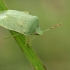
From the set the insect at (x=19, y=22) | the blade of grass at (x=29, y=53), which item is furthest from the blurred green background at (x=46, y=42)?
the blade of grass at (x=29, y=53)

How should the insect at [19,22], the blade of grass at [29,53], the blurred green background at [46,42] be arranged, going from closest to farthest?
the blade of grass at [29,53] < the insect at [19,22] < the blurred green background at [46,42]

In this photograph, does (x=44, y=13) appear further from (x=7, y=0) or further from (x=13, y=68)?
(x=13, y=68)

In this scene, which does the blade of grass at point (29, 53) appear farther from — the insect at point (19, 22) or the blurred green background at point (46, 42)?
the blurred green background at point (46, 42)

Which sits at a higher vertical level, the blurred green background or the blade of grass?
the blurred green background

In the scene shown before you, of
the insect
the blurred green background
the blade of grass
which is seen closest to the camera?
A: the blade of grass

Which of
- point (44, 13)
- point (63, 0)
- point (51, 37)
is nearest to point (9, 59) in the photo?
point (51, 37)

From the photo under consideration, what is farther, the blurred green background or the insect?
the blurred green background

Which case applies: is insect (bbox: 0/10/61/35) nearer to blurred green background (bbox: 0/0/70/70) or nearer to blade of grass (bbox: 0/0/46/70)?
blade of grass (bbox: 0/0/46/70)

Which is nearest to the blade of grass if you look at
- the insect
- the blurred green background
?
→ the insect

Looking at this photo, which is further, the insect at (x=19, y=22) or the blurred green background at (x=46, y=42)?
the blurred green background at (x=46, y=42)
